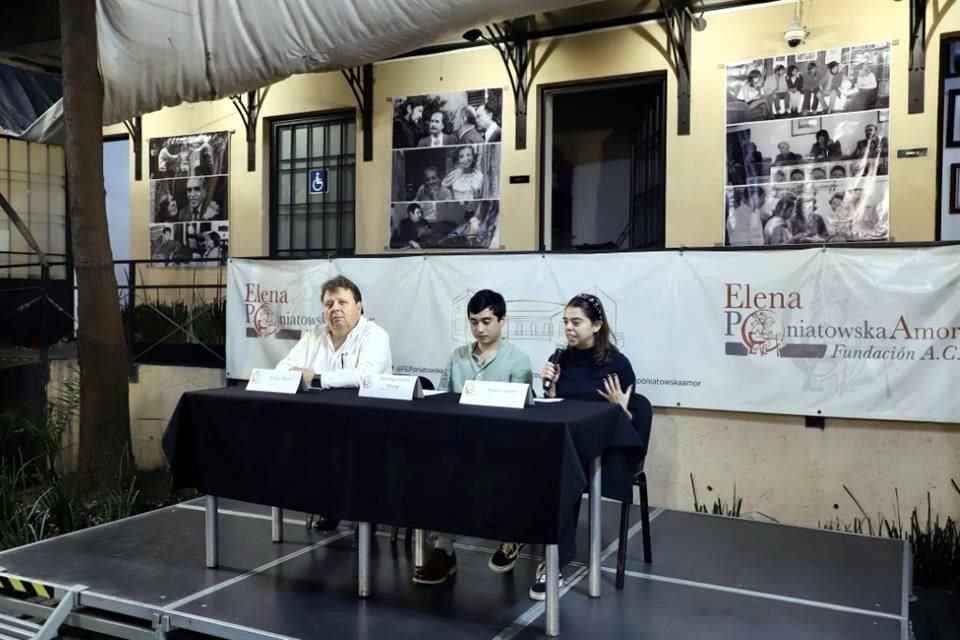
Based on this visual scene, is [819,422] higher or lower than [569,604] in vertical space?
higher

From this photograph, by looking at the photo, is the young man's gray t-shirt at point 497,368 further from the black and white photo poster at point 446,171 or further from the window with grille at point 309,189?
the window with grille at point 309,189

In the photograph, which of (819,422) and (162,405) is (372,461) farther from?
(162,405)

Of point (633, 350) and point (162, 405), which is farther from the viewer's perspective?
point (162, 405)

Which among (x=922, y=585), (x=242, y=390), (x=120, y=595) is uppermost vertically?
(x=242, y=390)

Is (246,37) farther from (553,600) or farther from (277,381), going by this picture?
(553,600)

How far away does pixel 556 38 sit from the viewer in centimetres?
541

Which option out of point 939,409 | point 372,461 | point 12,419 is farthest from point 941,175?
point 12,419

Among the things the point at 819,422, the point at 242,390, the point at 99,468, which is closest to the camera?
the point at 242,390

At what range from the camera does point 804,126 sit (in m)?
4.70

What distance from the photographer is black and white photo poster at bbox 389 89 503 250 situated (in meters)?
5.62

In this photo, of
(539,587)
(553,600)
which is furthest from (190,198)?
(553,600)

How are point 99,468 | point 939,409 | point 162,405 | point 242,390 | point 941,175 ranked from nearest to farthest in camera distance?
point 242,390 → point 939,409 → point 99,468 → point 941,175 → point 162,405

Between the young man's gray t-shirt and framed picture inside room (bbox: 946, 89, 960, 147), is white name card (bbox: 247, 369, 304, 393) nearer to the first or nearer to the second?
the young man's gray t-shirt

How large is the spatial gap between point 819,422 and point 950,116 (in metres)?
2.17
